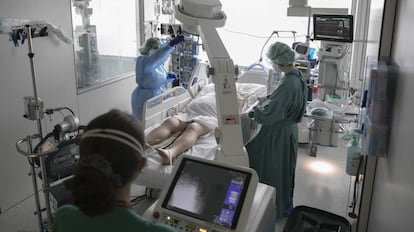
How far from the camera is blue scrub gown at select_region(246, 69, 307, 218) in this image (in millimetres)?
2803

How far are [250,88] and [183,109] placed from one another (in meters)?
1.05

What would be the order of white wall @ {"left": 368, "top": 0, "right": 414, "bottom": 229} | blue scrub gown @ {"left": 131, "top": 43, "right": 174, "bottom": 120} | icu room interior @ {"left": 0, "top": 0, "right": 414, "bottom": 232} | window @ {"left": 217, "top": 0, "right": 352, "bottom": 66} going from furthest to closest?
window @ {"left": 217, "top": 0, "right": 352, "bottom": 66}
blue scrub gown @ {"left": 131, "top": 43, "right": 174, "bottom": 120}
icu room interior @ {"left": 0, "top": 0, "right": 414, "bottom": 232}
white wall @ {"left": 368, "top": 0, "right": 414, "bottom": 229}

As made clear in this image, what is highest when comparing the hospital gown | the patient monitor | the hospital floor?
the patient monitor

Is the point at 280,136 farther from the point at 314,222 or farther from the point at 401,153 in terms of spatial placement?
the point at 401,153

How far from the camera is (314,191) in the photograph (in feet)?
11.4

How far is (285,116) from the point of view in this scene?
284 centimetres

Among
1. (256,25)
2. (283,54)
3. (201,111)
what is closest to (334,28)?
(283,54)

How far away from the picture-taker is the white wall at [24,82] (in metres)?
3.01

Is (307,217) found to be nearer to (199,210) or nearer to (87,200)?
(199,210)

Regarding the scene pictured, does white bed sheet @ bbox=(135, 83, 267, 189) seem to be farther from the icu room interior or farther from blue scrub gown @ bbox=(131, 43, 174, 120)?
blue scrub gown @ bbox=(131, 43, 174, 120)

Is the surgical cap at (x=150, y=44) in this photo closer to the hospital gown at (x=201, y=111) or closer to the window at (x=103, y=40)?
the window at (x=103, y=40)

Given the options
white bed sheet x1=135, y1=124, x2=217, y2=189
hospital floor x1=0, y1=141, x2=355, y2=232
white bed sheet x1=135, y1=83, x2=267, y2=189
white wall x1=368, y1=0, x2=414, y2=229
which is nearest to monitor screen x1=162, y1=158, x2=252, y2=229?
white bed sheet x1=135, y1=83, x2=267, y2=189

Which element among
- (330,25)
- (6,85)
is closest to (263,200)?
(6,85)

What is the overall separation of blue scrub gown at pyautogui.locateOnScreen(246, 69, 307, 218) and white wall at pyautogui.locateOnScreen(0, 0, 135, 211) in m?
1.98
